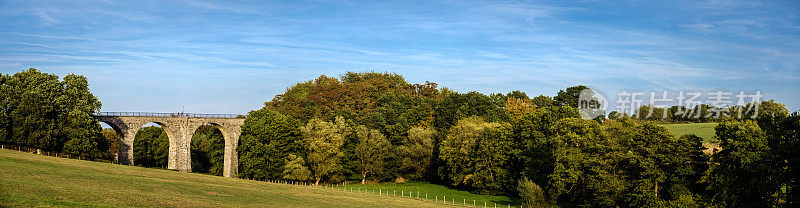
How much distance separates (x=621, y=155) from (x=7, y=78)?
207ft

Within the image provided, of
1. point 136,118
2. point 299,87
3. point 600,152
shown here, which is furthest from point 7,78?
point 600,152

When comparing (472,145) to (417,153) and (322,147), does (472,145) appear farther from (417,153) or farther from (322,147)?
(322,147)

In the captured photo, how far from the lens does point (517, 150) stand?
61344 mm

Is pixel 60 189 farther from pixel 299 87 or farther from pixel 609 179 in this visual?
pixel 299 87

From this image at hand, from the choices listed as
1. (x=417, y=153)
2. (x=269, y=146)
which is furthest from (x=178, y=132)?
(x=417, y=153)

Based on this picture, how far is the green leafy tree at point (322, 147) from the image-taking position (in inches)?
2778

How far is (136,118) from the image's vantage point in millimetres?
70188

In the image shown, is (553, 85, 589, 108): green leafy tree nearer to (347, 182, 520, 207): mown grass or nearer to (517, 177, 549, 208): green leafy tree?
(347, 182, 520, 207): mown grass

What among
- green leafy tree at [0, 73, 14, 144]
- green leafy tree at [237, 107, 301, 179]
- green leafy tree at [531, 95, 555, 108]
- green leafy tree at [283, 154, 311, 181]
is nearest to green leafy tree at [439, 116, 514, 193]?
green leafy tree at [283, 154, 311, 181]

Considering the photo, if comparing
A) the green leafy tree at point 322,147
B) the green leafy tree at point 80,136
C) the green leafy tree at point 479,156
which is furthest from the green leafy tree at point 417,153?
the green leafy tree at point 80,136

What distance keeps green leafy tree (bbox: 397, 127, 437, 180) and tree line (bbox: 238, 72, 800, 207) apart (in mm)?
195

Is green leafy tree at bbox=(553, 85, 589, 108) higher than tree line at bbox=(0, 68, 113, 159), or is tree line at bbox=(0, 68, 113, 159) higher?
green leafy tree at bbox=(553, 85, 589, 108)

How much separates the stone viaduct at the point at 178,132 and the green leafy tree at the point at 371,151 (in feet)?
63.1

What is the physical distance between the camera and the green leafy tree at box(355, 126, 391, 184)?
75.9 metres
